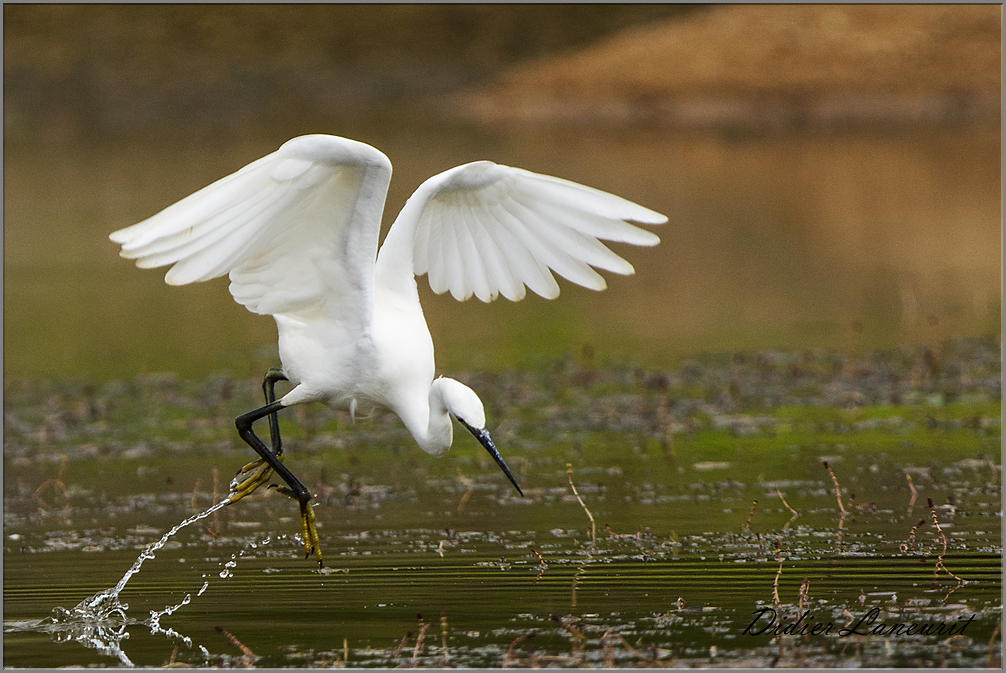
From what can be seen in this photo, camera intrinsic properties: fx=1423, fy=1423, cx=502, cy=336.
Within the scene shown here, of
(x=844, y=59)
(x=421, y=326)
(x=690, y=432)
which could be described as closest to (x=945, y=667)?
(x=421, y=326)

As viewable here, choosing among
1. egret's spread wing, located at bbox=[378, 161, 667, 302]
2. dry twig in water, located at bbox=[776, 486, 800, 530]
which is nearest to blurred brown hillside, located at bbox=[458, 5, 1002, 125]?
dry twig in water, located at bbox=[776, 486, 800, 530]

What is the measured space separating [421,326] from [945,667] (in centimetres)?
286

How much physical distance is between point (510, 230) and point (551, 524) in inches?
59.7

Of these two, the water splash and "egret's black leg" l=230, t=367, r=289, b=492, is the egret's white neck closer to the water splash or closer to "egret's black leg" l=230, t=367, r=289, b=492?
"egret's black leg" l=230, t=367, r=289, b=492

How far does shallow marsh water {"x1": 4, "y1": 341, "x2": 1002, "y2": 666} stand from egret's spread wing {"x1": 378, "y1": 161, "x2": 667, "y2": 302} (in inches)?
49.8

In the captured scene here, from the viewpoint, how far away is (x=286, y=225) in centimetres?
612

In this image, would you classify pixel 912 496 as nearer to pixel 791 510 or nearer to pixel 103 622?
pixel 791 510

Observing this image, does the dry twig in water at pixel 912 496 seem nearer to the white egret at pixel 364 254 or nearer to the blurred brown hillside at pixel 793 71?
the white egret at pixel 364 254

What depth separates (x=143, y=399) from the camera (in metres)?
10.8

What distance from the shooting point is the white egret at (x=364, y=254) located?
18.6 ft

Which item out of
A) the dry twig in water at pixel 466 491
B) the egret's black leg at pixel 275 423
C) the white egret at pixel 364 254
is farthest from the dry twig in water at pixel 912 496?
the egret's black leg at pixel 275 423

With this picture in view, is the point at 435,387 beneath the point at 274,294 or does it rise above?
beneath

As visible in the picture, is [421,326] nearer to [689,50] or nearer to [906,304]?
[906,304]

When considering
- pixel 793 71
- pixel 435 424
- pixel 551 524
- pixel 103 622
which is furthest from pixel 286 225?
pixel 793 71
